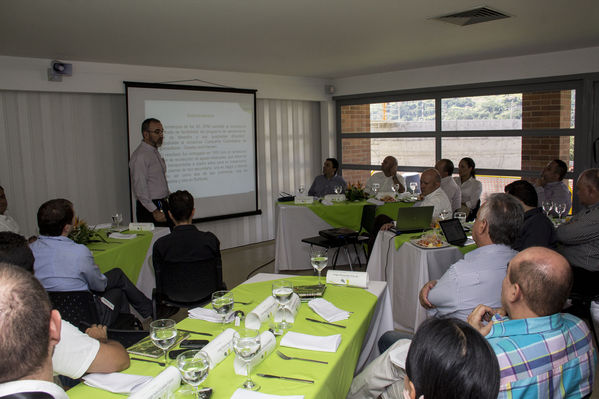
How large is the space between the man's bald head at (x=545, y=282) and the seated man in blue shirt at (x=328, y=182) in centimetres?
500

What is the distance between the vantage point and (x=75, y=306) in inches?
101

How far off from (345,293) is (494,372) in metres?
1.48

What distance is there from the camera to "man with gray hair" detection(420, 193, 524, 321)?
2.47m

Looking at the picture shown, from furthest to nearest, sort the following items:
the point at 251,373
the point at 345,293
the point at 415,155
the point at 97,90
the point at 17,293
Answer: the point at 415,155 < the point at 97,90 < the point at 345,293 < the point at 251,373 < the point at 17,293

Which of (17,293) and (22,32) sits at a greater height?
(22,32)

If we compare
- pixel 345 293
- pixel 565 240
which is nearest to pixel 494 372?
pixel 345 293

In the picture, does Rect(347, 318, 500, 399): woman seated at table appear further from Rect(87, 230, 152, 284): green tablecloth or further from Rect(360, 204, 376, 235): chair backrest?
Rect(360, 204, 376, 235): chair backrest

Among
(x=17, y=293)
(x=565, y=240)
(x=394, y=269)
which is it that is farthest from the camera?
(x=394, y=269)

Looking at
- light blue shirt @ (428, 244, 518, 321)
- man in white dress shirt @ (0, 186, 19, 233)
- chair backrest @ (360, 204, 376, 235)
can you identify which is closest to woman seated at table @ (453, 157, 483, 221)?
chair backrest @ (360, 204, 376, 235)

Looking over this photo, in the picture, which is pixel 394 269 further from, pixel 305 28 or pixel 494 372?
pixel 494 372

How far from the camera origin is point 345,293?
2.57m

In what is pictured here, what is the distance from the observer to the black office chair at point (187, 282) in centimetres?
329

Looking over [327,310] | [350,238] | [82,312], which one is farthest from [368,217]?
[82,312]

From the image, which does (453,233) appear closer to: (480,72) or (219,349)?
(219,349)
